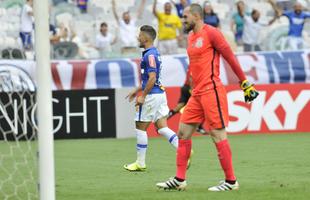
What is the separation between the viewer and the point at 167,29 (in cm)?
2352

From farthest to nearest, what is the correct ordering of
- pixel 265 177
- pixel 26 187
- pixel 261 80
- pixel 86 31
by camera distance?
pixel 86 31
pixel 261 80
pixel 265 177
pixel 26 187

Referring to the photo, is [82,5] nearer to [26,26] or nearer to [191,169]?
[26,26]

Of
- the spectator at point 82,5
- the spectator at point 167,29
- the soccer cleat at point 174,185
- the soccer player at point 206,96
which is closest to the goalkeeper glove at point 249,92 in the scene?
the soccer player at point 206,96

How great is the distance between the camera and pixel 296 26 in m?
24.2

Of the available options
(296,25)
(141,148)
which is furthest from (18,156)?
(296,25)

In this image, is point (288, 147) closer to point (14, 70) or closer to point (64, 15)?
point (14, 70)

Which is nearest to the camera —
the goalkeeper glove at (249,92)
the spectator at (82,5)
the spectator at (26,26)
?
the goalkeeper glove at (249,92)

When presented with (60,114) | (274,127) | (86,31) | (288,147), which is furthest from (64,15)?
(288,147)

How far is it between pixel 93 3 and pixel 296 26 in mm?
5411

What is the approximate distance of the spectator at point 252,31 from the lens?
2412cm

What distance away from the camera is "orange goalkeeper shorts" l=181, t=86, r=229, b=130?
33.3 ft

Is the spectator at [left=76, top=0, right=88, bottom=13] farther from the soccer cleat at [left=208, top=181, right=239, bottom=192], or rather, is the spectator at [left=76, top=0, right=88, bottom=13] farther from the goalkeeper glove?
the goalkeeper glove

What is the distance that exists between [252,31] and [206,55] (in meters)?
14.3

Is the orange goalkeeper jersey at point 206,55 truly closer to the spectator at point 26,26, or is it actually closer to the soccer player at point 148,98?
the soccer player at point 148,98
